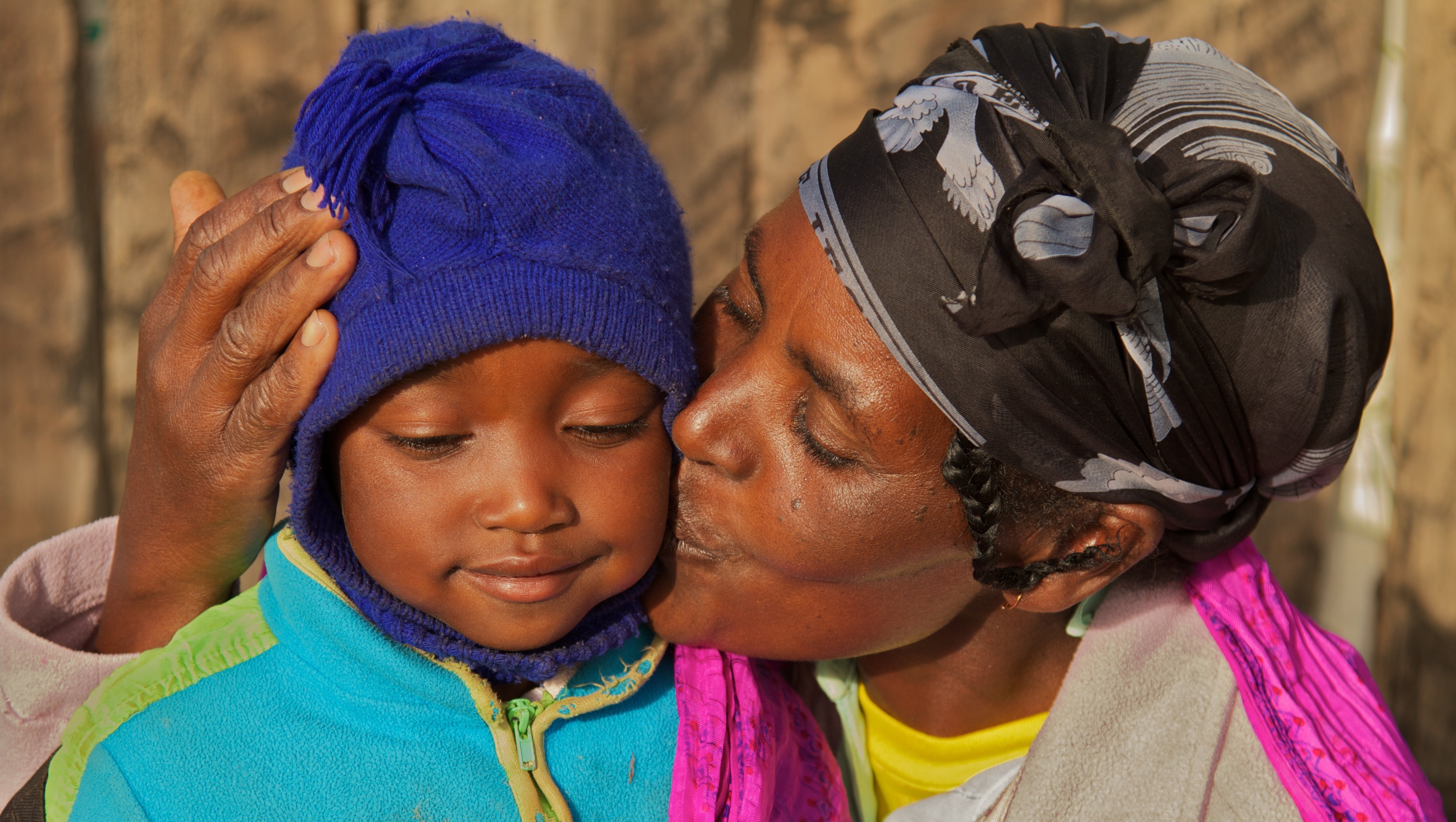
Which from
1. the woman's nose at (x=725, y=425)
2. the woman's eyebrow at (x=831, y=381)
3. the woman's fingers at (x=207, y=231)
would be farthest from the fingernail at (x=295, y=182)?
the woman's eyebrow at (x=831, y=381)

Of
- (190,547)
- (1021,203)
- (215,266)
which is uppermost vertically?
(1021,203)

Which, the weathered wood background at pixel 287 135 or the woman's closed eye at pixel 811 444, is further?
the weathered wood background at pixel 287 135

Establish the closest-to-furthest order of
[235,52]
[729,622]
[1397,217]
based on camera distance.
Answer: [729,622]
[235,52]
[1397,217]

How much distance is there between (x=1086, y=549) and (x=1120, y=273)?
0.55 metres

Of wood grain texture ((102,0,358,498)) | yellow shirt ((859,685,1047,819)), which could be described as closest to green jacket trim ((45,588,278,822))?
yellow shirt ((859,685,1047,819))

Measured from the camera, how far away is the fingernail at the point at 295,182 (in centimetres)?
161

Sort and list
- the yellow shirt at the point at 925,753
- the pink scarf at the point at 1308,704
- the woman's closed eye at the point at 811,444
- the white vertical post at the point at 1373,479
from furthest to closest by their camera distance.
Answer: the white vertical post at the point at 1373,479 → the yellow shirt at the point at 925,753 → the pink scarf at the point at 1308,704 → the woman's closed eye at the point at 811,444

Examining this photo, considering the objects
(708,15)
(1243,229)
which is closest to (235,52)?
(708,15)

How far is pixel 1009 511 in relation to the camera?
1.77 m

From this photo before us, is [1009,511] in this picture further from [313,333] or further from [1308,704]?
[313,333]

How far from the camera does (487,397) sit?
1.60m

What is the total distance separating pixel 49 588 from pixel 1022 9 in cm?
298

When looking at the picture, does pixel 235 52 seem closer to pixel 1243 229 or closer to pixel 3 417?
pixel 3 417

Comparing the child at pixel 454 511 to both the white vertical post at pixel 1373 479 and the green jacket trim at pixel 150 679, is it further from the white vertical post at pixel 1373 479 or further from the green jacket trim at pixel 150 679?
the white vertical post at pixel 1373 479
